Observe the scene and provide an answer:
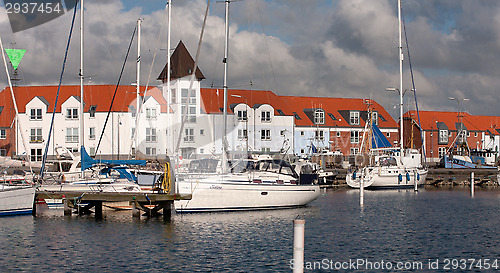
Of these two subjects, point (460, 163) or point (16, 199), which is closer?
point (16, 199)

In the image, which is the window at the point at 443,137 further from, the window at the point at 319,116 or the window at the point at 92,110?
the window at the point at 92,110

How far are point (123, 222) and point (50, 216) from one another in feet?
19.0

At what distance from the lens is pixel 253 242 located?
28.0 metres

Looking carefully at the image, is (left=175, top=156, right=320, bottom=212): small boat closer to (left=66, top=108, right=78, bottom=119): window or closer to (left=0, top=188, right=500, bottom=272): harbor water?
(left=0, top=188, right=500, bottom=272): harbor water

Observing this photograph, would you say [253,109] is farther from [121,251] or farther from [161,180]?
[121,251]

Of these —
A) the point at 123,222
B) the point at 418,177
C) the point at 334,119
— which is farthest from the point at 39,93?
the point at 123,222

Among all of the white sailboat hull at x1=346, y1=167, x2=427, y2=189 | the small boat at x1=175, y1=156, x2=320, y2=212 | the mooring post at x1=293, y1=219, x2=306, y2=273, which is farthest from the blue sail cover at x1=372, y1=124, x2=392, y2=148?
the mooring post at x1=293, y1=219, x2=306, y2=273

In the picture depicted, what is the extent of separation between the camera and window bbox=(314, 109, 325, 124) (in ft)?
333

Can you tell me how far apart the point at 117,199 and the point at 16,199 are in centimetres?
618

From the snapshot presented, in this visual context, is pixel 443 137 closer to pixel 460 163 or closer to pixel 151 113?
pixel 460 163

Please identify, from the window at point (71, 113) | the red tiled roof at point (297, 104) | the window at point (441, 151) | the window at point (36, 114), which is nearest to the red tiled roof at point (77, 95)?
the window at point (36, 114)

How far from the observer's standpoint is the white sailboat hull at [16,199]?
36156 mm

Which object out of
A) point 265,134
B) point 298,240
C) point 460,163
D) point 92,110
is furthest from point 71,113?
point 298,240

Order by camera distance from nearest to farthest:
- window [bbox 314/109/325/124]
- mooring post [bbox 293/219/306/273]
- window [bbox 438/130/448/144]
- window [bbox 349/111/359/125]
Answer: mooring post [bbox 293/219/306/273] → window [bbox 314/109/325/124] → window [bbox 349/111/359/125] → window [bbox 438/130/448/144]
